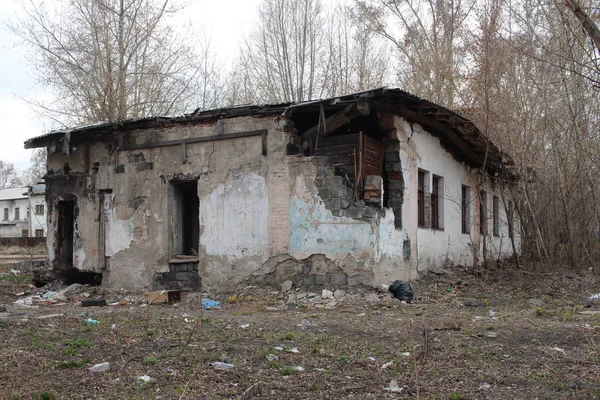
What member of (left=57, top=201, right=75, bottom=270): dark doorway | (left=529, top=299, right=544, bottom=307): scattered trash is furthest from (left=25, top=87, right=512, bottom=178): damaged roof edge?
(left=529, top=299, right=544, bottom=307): scattered trash

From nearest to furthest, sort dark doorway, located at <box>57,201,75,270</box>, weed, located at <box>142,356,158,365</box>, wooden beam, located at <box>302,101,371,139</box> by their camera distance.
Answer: weed, located at <box>142,356,158,365</box>
wooden beam, located at <box>302,101,371,139</box>
dark doorway, located at <box>57,201,75,270</box>

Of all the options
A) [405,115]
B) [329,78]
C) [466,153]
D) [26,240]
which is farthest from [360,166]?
[26,240]

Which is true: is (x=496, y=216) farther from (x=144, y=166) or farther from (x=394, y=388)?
(x=394, y=388)

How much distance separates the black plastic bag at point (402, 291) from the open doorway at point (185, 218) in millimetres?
4139

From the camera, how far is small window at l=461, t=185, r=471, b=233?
600 inches

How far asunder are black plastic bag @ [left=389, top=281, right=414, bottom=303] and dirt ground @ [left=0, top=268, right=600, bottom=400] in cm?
50

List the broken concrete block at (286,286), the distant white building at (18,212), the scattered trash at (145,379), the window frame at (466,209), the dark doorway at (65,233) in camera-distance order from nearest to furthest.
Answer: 1. the scattered trash at (145,379)
2. the broken concrete block at (286,286)
3. the dark doorway at (65,233)
4. the window frame at (466,209)
5. the distant white building at (18,212)

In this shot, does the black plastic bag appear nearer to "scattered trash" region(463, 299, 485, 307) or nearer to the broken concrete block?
"scattered trash" region(463, 299, 485, 307)

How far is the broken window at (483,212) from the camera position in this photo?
53.4 feet

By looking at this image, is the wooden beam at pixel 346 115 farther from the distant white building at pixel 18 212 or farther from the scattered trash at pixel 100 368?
the distant white building at pixel 18 212

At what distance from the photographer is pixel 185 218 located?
12664mm

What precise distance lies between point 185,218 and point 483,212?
28.2 feet

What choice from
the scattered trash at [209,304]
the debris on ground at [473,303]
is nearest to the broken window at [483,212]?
the debris on ground at [473,303]

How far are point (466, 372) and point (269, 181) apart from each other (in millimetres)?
6464
